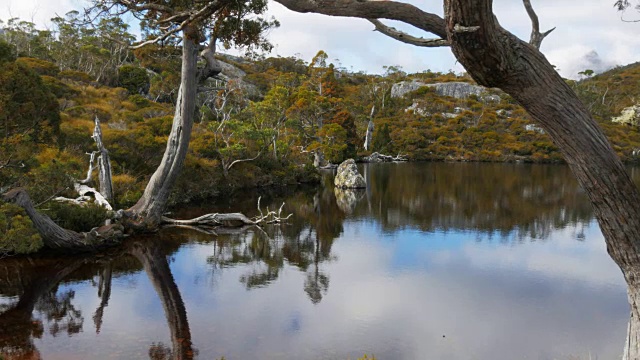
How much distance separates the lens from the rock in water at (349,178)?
2670cm

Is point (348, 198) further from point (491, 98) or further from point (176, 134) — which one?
point (491, 98)

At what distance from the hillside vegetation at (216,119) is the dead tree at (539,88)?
151 inches

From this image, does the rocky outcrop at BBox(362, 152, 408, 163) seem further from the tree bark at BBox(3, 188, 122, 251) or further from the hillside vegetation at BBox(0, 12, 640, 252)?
the tree bark at BBox(3, 188, 122, 251)

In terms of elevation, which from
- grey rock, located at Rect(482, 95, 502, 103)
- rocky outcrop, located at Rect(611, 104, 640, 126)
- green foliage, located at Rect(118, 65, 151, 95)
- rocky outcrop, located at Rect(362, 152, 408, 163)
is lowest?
rocky outcrop, located at Rect(611, 104, 640, 126)

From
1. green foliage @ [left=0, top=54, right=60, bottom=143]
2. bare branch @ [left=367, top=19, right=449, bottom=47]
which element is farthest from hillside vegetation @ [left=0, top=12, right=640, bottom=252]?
bare branch @ [left=367, top=19, right=449, bottom=47]

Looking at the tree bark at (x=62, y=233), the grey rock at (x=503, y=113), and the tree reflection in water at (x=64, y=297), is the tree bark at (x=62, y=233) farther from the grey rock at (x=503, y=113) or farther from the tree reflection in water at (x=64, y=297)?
the grey rock at (x=503, y=113)

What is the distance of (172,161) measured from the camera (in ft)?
47.8

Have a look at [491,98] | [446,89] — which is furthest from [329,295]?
[446,89]

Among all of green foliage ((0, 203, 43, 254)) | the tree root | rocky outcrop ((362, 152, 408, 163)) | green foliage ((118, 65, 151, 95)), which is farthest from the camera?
rocky outcrop ((362, 152, 408, 163))

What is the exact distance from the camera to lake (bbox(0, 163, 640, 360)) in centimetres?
744

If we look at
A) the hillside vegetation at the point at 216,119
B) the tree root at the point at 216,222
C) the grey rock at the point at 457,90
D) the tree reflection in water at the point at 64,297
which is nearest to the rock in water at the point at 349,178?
the hillside vegetation at the point at 216,119

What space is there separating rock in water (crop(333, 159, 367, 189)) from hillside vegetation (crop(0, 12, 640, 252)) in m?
2.49

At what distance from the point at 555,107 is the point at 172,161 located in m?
13.0

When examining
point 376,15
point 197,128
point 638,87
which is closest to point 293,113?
point 197,128
